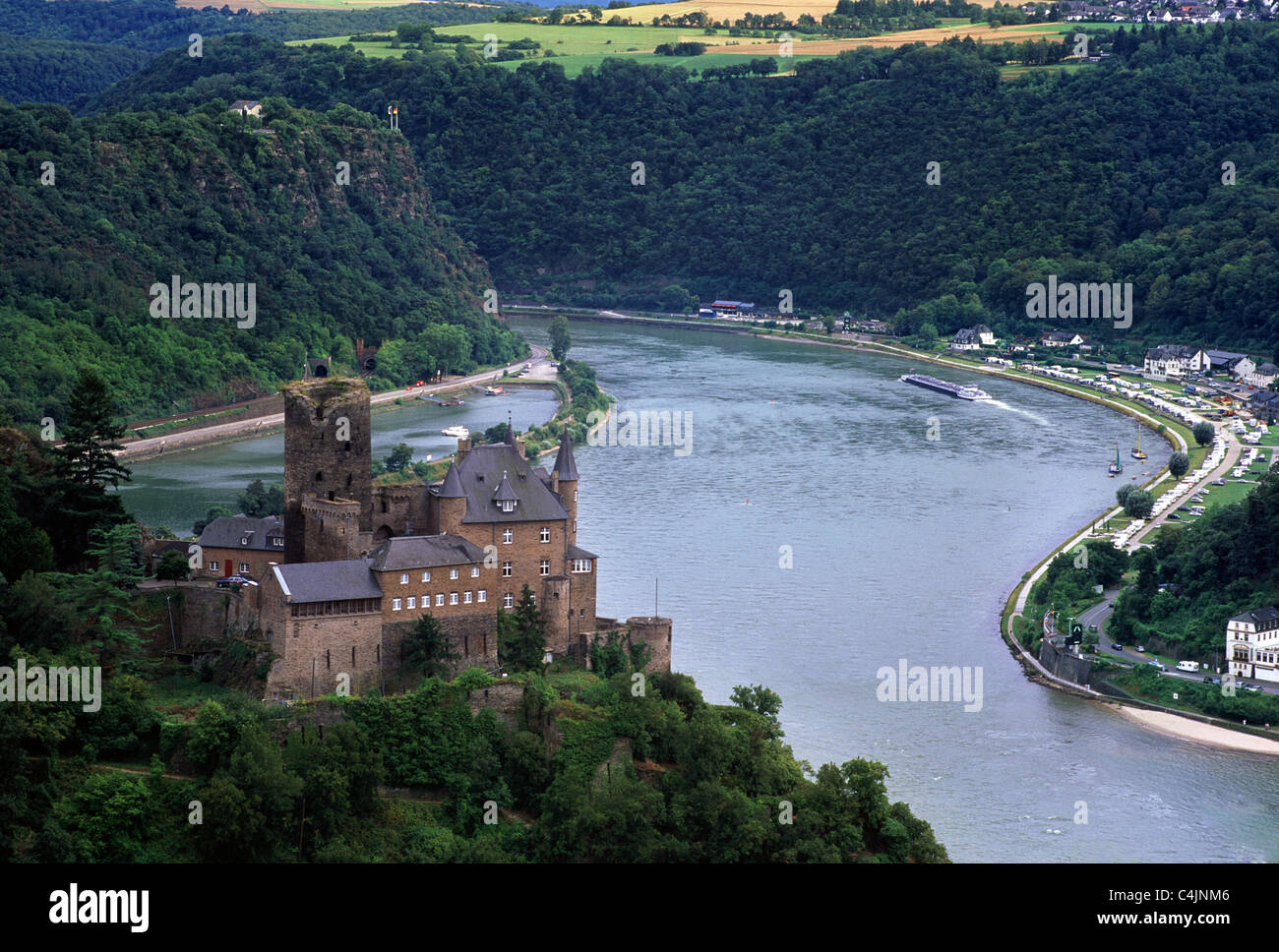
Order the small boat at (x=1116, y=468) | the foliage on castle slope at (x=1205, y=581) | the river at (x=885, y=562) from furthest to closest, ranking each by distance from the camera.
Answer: the small boat at (x=1116, y=468) → the foliage on castle slope at (x=1205, y=581) → the river at (x=885, y=562)

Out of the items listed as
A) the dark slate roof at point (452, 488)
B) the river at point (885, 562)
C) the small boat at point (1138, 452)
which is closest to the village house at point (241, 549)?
the dark slate roof at point (452, 488)

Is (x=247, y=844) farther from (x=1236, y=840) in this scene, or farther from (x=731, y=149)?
(x=731, y=149)

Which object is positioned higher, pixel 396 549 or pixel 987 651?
pixel 396 549

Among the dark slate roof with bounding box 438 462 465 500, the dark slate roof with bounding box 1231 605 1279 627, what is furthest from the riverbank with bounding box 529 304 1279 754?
the dark slate roof with bounding box 438 462 465 500

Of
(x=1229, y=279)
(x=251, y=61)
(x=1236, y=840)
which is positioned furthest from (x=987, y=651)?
(x=251, y=61)

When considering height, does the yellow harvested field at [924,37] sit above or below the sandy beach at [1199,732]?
above

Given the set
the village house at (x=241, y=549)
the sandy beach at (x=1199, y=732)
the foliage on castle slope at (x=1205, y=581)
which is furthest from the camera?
the foliage on castle slope at (x=1205, y=581)

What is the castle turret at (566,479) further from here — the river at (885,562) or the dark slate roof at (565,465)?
the river at (885,562)
